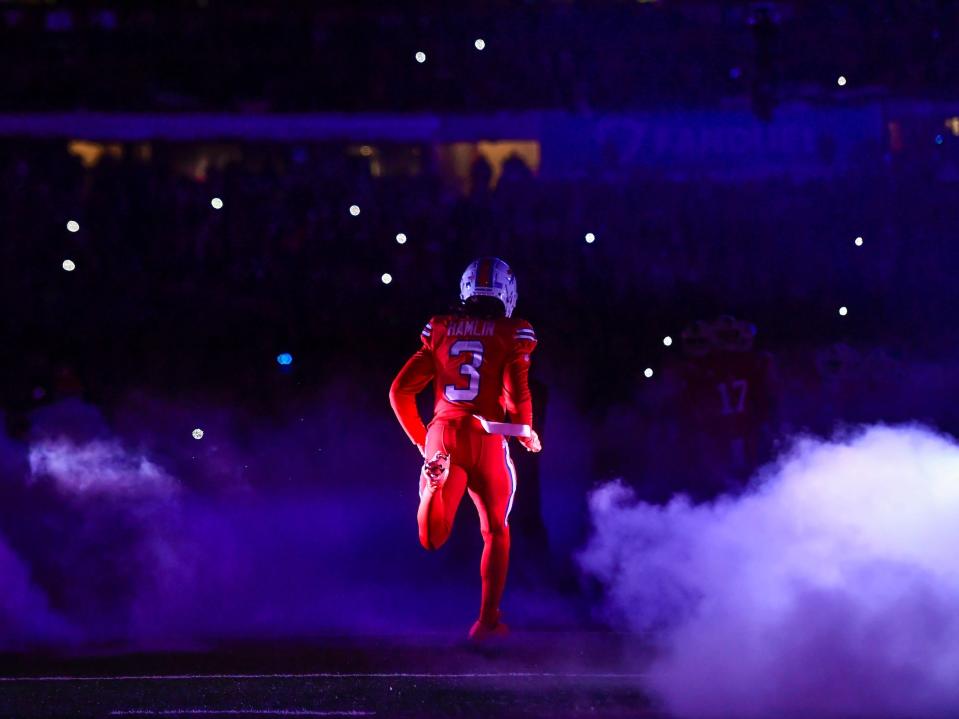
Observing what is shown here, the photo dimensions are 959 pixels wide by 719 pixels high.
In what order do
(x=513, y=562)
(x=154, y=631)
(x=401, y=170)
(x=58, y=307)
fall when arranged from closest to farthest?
(x=154, y=631)
(x=513, y=562)
(x=58, y=307)
(x=401, y=170)

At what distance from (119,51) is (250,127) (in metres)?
1.68

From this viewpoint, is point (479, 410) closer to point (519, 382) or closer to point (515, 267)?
point (519, 382)

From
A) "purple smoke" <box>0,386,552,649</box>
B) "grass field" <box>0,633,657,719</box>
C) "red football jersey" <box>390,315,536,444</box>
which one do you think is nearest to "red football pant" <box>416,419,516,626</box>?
"red football jersey" <box>390,315,536,444</box>

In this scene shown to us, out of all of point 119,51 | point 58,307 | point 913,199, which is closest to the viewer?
point 58,307

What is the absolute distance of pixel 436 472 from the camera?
5961mm

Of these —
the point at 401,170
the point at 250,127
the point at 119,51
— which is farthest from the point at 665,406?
Answer: the point at 119,51

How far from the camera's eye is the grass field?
5309 mm

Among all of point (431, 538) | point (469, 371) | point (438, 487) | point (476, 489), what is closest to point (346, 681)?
point (431, 538)

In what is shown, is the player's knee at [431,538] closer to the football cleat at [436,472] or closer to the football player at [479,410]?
the football player at [479,410]

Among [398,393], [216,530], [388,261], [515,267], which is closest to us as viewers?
[398,393]

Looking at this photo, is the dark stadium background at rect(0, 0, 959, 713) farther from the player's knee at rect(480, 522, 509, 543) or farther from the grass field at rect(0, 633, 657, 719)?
the player's knee at rect(480, 522, 509, 543)

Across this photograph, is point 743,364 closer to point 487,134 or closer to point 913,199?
point 913,199

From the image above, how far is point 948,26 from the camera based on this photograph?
12.6 metres

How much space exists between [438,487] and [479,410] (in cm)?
51
